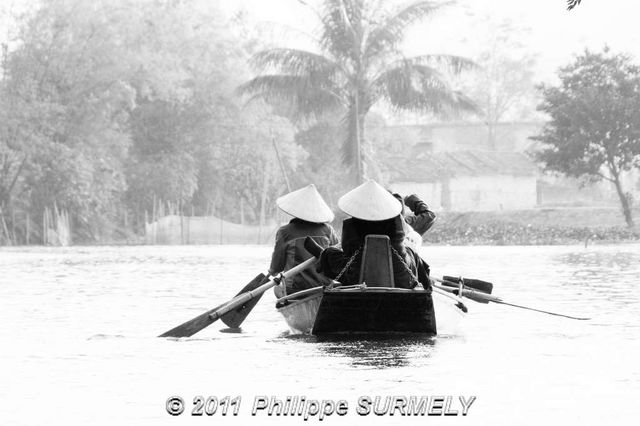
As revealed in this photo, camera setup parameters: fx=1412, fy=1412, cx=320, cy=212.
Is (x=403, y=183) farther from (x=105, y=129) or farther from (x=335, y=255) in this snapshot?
(x=335, y=255)

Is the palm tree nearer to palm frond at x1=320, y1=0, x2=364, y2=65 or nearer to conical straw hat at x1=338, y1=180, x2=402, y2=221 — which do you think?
palm frond at x1=320, y1=0, x2=364, y2=65

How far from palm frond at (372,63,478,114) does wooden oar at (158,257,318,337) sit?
104 ft

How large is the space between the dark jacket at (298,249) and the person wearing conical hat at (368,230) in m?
1.38

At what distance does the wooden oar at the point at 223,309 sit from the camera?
1469 cm

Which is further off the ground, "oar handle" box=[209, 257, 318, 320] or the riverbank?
the riverbank

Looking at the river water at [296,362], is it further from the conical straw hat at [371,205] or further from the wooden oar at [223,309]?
the conical straw hat at [371,205]

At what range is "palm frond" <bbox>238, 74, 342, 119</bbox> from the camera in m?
46.8

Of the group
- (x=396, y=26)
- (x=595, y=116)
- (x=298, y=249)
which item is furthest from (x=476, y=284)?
(x=595, y=116)

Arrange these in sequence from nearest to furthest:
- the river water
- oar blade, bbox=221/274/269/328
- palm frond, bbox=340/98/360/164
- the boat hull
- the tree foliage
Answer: the river water → the boat hull → oar blade, bbox=221/274/269/328 → the tree foliage → palm frond, bbox=340/98/360/164

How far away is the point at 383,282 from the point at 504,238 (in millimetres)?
36339

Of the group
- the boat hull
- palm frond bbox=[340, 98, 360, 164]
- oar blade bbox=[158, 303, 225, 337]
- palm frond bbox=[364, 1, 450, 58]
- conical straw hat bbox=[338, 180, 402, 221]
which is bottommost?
oar blade bbox=[158, 303, 225, 337]

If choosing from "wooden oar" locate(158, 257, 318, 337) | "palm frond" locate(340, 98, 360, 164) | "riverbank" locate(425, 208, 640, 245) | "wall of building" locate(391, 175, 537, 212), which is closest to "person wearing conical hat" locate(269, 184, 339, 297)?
"wooden oar" locate(158, 257, 318, 337)

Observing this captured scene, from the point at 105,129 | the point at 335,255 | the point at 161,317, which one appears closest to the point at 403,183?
the point at 105,129

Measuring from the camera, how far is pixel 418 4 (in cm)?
4634
